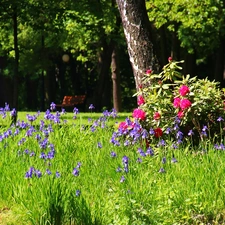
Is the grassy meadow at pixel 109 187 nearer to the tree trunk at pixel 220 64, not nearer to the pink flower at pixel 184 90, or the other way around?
the pink flower at pixel 184 90

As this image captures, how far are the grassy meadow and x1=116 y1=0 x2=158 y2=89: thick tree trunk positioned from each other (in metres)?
2.53

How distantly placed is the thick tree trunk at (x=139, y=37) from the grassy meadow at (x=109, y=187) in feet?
8.30

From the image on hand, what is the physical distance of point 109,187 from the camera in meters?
6.00

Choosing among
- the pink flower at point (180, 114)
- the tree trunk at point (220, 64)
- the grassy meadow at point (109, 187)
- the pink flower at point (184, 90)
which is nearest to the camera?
the grassy meadow at point (109, 187)

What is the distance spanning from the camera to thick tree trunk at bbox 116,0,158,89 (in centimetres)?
942

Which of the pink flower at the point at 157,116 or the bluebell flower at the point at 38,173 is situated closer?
the bluebell flower at the point at 38,173

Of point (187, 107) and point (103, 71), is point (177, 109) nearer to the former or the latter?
point (187, 107)

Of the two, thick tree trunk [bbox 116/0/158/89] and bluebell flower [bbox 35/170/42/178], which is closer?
bluebell flower [bbox 35/170/42/178]

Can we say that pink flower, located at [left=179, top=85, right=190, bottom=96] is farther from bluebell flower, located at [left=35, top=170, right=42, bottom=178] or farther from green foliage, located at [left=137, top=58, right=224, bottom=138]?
bluebell flower, located at [left=35, top=170, right=42, bottom=178]

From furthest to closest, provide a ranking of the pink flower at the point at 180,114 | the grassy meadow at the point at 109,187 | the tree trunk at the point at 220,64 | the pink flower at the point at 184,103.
A: the tree trunk at the point at 220,64
the pink flower at the point at 180,114
the pink flower at the point at 184,103
the grassy meadow at the point at 109,187

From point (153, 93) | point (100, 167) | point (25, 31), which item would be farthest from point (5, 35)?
point (100, 167)

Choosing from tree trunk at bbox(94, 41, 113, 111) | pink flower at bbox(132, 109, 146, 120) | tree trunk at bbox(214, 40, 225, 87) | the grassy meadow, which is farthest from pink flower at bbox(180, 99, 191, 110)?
tree trunk at bbox(214, 40, 225, 87)

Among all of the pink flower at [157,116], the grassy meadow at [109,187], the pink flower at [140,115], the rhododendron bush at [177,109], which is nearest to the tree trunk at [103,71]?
the rhododendron bush at [177,109]

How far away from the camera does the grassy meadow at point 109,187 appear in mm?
5262
